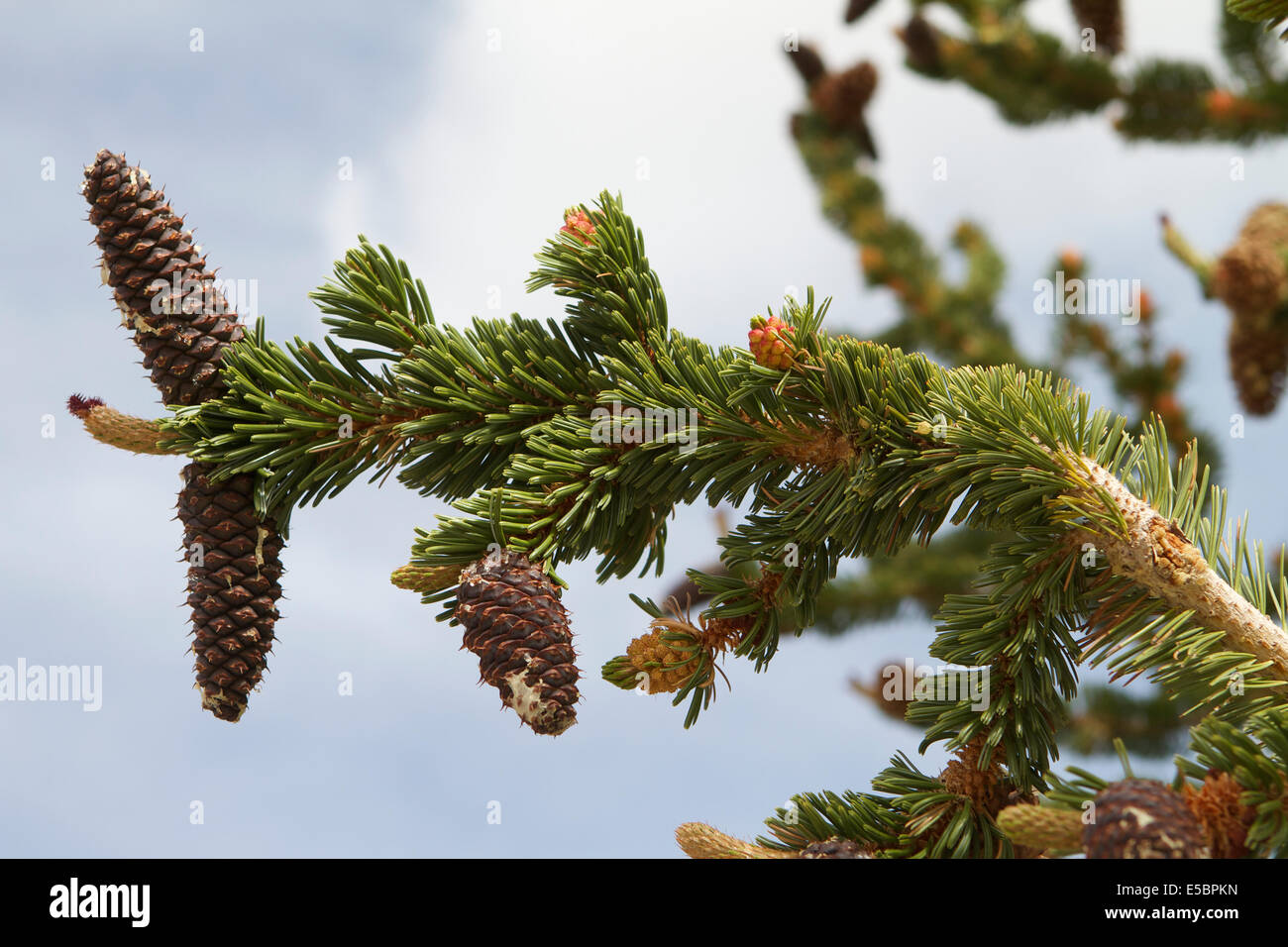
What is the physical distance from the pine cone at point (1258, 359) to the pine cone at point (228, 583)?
435 cm

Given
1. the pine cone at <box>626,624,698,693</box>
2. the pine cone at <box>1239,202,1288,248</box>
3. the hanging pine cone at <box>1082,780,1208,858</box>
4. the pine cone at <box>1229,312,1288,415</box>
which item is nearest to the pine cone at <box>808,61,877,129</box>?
the pine cone at <box>1239,202,1288,248</box>

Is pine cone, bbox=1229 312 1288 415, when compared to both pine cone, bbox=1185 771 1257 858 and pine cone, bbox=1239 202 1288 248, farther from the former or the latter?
pine cone, bbox=1185 771 1257 858

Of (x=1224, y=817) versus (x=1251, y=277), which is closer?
(x=1224, y=817)

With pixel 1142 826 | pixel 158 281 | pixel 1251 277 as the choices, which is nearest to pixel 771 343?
pixel 1142 826

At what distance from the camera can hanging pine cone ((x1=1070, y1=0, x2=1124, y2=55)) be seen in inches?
208

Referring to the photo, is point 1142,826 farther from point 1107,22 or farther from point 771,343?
point 1107,22

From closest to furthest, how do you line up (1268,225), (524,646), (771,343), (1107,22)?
1. (524,646)
2. (771,343)
3. (1268,225)
4. (1107,22)

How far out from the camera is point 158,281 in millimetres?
1464

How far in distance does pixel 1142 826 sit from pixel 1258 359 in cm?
427

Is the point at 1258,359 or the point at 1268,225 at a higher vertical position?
the point at 1268,225

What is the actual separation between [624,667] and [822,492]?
1.16ft

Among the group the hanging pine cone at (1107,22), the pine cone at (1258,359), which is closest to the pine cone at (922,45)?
the hanging pine cone at (1107,22)
